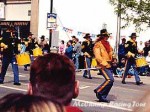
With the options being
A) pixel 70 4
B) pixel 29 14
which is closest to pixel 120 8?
pixel 70 4

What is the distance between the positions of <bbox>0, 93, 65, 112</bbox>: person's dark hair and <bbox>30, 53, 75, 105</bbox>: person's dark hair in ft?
3.48

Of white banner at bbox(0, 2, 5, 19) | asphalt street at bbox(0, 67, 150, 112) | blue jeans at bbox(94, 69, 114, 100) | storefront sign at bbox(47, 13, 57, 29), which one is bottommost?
asphalt street at bbox(0, 67, 150, 112)

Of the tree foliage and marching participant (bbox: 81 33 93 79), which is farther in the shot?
the tree foliage

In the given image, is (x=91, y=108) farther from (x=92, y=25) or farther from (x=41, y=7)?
(x=41, y=7)

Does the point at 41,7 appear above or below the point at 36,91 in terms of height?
above

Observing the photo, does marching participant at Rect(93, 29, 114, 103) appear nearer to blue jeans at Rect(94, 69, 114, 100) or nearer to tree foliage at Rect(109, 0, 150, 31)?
blue jeans at Rect(94, 69, 114, 100)

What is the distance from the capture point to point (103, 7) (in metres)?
28.1

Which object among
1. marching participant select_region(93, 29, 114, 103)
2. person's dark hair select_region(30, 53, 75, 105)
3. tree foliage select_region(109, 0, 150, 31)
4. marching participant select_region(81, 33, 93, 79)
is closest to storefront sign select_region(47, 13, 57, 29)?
tree foliage select_region(109, 0, 150, 31)

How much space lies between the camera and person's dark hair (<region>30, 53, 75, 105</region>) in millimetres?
2787

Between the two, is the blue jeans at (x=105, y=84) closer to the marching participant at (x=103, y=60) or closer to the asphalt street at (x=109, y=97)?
the marching participant at (x=103, y=60)

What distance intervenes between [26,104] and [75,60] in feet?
61.3

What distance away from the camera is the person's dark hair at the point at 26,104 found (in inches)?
62.1

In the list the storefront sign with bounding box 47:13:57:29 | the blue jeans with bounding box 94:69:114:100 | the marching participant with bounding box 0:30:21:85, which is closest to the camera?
the blue jeans with bounding box 94:69:114:100

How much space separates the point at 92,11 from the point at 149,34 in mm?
4523
